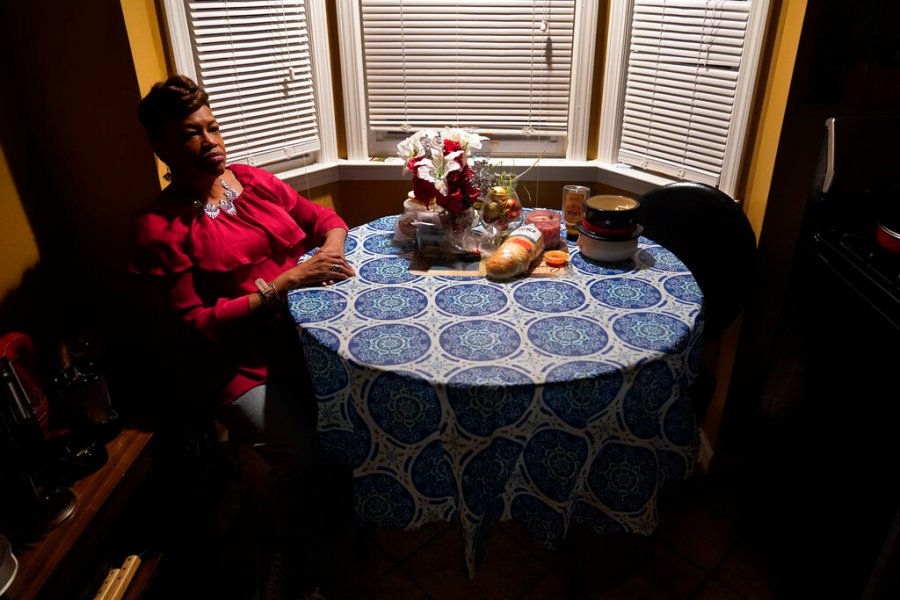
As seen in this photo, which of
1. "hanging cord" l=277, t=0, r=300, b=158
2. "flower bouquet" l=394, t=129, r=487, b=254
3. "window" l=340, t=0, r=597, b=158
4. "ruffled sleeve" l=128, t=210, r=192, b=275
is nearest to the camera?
"ruffled sleeve" l=128, t=210, r=192, b=275

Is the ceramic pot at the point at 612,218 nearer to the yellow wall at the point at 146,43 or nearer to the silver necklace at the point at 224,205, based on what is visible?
the silver necklace at the point at 224,205

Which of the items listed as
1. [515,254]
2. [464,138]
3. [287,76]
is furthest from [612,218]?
[287,76]

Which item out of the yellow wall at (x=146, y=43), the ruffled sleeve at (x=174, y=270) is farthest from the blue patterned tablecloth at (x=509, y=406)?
the yellow wall at (x=146, y=43)

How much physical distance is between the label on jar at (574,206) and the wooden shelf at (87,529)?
1388mm

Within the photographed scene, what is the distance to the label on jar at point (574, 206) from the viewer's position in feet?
6.29

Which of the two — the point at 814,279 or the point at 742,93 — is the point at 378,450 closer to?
the point at 814,279

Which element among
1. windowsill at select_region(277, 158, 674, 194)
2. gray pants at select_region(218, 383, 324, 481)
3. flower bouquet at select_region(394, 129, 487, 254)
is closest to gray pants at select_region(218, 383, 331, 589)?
gray pants at select_region(218, 383, 324, 481)

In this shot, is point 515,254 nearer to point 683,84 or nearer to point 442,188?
point 442,188

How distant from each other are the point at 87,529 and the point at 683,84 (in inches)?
86.7

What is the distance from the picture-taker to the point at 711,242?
188cm

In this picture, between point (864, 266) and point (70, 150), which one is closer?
point (864, 266)

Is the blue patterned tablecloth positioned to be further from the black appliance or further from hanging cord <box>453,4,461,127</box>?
hanging cord <box>453,4,461,127</box>

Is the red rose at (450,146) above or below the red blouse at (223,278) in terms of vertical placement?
above

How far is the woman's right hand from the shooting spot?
1.67 meters
